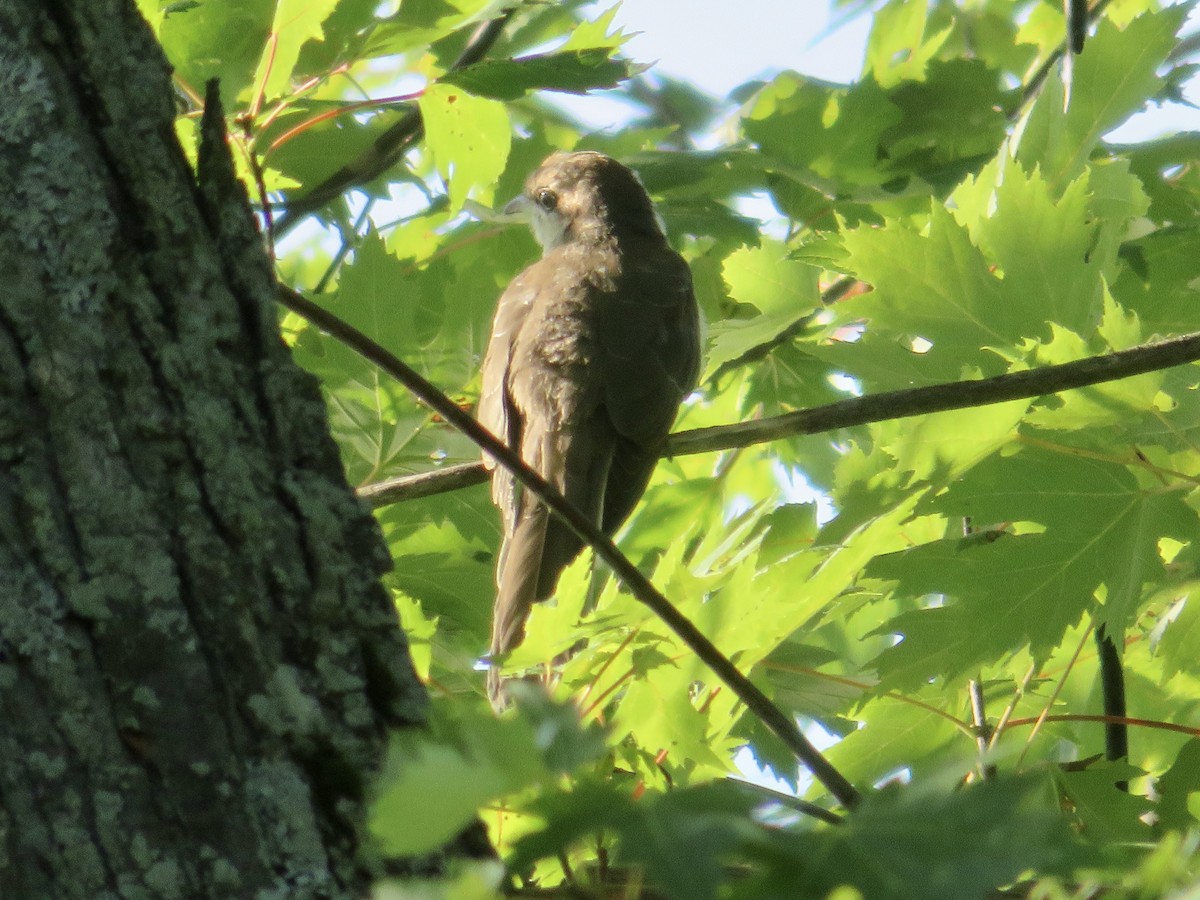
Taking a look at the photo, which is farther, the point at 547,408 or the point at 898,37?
the point at 547,408

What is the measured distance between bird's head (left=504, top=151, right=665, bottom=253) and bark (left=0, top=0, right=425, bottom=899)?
13.3ft

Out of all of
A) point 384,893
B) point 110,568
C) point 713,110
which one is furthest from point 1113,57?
point 713,110

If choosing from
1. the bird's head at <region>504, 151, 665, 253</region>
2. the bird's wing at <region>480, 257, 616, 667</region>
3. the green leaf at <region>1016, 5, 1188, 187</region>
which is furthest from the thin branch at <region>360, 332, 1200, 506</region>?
the bird's head at <region>504, 151, 665, 253</region>

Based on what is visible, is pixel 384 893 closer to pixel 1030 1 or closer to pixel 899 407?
pixel 899 407

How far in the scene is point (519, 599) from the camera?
12.8 ft

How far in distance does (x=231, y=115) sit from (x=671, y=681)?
168 cm

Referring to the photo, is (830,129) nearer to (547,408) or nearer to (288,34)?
(547,408)

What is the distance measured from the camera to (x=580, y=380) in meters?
4.84

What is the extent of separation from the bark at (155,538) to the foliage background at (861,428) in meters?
0.28

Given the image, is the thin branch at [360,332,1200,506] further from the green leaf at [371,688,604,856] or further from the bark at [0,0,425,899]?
the green leaf at [371,688,604,856]

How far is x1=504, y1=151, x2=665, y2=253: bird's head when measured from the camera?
589 centimetres

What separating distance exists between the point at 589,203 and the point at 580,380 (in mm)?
1475

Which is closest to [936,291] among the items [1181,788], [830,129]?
[1181,788]

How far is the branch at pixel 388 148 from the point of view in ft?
12.9
